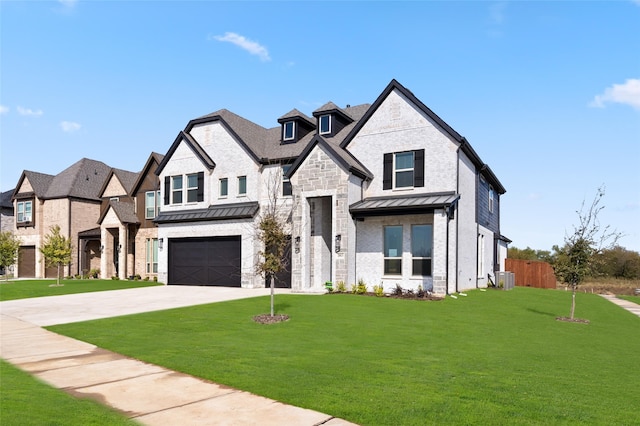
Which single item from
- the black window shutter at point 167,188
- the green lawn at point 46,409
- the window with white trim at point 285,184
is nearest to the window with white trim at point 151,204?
the black window shutter at point 167,188

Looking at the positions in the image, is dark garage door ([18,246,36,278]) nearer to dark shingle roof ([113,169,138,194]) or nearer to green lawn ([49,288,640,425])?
dark shingle roof ([113,169,138,194])

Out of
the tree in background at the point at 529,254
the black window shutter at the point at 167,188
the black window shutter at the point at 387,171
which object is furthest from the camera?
the tree in background at the point at 529,254

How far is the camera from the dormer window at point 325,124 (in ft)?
89.7

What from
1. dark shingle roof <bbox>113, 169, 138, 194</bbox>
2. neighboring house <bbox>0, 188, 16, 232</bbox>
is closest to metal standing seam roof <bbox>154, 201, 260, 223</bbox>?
dark shingle roof <bbox>113, 169, 138, 194</bbox>

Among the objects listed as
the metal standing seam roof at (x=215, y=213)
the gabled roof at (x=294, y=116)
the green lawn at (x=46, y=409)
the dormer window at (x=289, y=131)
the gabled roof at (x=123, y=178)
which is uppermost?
the gabled roof at (x=294, y=116)

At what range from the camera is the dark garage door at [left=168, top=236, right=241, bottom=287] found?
2775 centimetres

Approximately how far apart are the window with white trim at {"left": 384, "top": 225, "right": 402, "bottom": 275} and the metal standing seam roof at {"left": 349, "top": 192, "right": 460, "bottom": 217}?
1.41m

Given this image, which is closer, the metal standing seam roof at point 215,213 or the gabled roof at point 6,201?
the metal standing seam roof at point 215,213

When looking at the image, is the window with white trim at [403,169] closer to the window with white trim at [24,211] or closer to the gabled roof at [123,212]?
the gabled roof at [123,212]

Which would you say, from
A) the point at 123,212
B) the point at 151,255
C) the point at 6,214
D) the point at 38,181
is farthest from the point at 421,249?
the point at 6,214

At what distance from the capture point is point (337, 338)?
11422mm

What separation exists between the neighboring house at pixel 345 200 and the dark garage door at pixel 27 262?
20250mm

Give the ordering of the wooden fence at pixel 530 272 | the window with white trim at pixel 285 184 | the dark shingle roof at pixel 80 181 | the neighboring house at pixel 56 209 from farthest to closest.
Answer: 1. the dark shingle roof at pixel 80 181
2. the neighboring house at pixel 56 209
3. the wooden fence at pixel 530 272
4. the window with white trim at pixel 285 184

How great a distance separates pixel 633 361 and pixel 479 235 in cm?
1751
